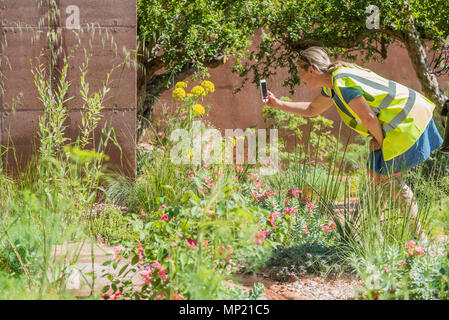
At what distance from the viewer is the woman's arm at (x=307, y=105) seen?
124 inches

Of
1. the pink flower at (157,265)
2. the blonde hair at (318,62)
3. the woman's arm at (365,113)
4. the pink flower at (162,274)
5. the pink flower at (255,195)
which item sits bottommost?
the pink flower at (162,274)

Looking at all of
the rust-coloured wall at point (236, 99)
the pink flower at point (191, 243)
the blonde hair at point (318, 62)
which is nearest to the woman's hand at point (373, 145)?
the blonde hair at point (318, 62)

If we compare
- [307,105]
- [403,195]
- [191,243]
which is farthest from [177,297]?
[307,105]

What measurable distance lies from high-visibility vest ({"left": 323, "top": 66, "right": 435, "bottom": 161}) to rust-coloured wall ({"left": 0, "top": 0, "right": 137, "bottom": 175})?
2.08 meters

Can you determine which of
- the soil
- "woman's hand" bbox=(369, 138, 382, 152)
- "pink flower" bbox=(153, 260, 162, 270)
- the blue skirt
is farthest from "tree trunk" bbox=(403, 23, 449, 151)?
"pink flower" bbox=(153, 260, 162, 270)

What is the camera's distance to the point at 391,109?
2623 mm

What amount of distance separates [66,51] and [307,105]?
6.83 feet

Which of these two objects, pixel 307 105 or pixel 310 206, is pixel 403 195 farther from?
pixel 307 105

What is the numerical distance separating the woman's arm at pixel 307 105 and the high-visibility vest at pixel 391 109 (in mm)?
488

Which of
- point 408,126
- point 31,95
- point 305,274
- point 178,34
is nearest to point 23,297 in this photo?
point 305,274

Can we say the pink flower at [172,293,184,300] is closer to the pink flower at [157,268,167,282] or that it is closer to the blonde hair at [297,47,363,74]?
the pink flower at [157,268,167,282]

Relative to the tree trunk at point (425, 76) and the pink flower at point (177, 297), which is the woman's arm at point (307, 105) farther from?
the tree trunk at point (425, 76)
